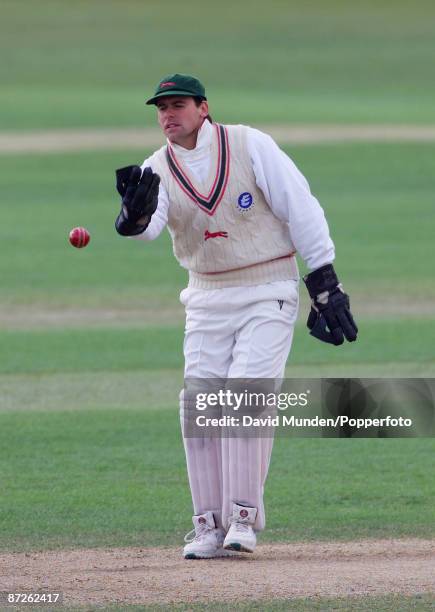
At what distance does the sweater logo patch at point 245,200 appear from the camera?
735 cm

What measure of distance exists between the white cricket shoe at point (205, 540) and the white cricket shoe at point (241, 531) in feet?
0.40

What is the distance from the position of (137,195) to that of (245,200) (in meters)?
0.58

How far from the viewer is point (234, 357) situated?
291 inches

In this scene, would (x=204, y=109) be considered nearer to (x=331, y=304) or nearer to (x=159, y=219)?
(x=159, y=219)

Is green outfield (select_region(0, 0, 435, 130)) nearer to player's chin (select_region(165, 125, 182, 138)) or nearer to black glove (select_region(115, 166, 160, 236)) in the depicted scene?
player's chin (select_region(165, 125, 182, 138))

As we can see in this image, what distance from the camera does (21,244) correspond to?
22.3m

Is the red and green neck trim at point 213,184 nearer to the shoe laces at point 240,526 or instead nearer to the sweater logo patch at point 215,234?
the sweater logo patch at point 215,234

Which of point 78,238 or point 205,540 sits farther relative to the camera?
point 78,238

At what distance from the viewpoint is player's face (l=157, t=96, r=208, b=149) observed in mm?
7379

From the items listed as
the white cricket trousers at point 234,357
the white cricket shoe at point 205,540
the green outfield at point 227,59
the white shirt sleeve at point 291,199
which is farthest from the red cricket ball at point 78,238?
the green outfield at point 227,59

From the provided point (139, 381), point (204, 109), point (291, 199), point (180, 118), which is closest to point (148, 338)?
point (139, 381)

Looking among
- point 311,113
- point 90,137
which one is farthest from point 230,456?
point 311,113

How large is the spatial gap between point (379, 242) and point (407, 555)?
48.9 feet

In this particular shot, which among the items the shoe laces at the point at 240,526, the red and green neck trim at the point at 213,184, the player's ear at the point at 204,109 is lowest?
the shoe laces at the point at 240,526
